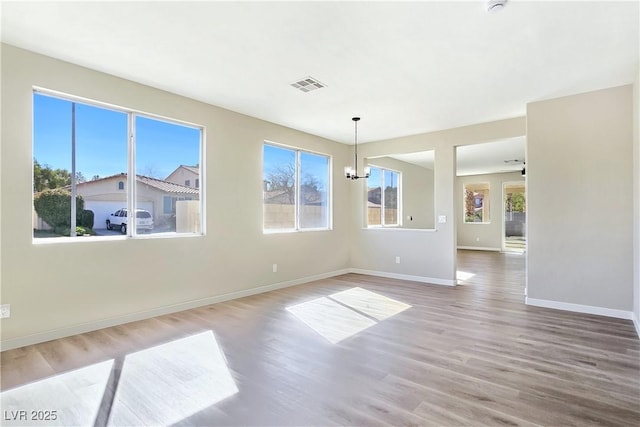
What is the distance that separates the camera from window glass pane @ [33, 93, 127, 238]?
3281 millimetres

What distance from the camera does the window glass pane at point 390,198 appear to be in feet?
27.9

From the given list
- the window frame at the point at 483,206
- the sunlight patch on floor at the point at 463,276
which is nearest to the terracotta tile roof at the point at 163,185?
the sunlight patch on floor at the point at 463,276

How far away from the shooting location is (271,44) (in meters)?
2.97

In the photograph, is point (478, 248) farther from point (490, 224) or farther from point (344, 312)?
point (344, 312)

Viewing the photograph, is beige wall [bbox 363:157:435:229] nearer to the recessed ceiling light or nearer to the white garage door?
the recessed ceiling light

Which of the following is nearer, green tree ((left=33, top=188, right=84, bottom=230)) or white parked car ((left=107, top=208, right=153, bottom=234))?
green tree ((left=33, top=188, right=84, bottom=230))

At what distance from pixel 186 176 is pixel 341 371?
3.28 m

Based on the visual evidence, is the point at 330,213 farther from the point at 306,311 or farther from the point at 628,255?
the point at 628,255

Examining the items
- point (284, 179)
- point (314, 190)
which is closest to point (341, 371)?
point (284, 179)

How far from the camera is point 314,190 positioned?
651 cm

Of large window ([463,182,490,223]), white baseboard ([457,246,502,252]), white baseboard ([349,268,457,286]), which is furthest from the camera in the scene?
large window ([463,182,490,223])

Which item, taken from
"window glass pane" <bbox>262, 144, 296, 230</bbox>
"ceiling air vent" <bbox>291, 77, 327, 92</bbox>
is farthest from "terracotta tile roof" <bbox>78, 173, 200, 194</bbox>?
"ceiling air vent" <bbox>291, 77, 327, 92</bbox>

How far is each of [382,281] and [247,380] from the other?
4132mm

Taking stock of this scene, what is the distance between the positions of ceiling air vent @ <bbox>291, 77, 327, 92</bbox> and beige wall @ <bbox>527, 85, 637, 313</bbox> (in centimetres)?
306
